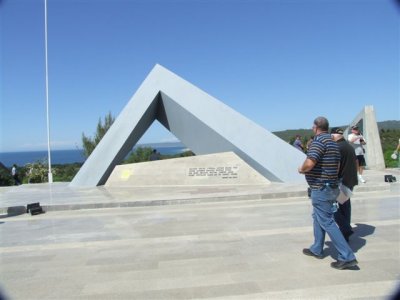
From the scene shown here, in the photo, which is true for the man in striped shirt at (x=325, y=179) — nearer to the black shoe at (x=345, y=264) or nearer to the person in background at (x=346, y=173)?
the black shoe at (x=345, y=264)

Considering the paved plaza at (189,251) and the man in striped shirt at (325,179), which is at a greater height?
the man in striped shirt at (325,179)

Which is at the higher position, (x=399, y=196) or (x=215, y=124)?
(x=215, y=124)

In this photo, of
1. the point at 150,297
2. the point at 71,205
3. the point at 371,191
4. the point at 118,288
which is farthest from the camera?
the point at 371,191

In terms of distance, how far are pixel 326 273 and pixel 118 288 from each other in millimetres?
2318

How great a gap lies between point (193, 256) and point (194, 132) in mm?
9218

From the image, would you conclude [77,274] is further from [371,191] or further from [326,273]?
[371,191]

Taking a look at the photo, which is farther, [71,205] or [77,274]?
[71,205]

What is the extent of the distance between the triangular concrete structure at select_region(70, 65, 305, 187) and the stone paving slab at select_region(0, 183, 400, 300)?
4.00 metres

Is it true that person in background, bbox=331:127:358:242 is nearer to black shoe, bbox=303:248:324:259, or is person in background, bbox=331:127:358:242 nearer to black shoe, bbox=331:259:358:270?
black shoe, bbox=303:248:324:259

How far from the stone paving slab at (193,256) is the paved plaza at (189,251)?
0.01m

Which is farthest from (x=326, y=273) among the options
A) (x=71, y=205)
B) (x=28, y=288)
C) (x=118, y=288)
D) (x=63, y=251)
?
(x=71, y=205)

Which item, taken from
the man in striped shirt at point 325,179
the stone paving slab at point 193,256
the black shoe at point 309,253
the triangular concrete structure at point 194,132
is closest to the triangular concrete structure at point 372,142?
the triangular concrete structure at point 194,132

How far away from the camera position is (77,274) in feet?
14.8

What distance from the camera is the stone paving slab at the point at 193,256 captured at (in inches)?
153
